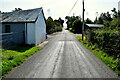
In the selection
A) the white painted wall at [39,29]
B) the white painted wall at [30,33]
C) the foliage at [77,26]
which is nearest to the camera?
the white painted wall at [30,33]

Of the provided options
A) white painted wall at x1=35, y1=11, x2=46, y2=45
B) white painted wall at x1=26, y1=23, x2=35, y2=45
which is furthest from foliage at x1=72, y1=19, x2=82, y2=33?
white painted wall at x1=26, y1=23, x2=35, y2=45

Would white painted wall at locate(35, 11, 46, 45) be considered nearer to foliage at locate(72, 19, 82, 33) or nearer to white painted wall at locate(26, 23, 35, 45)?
white painted wall at locate(26, 23, 35, 45)

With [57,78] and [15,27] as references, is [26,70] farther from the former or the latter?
[15,27]

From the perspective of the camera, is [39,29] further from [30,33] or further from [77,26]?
[77,26]

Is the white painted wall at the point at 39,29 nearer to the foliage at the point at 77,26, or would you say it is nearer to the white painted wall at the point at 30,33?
the white painted wall at the point at 30,33

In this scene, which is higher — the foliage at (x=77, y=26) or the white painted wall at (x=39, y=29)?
the foliage at (x=77, y=26)

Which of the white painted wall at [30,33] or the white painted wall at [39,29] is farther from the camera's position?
the white painted wall at [39,29]

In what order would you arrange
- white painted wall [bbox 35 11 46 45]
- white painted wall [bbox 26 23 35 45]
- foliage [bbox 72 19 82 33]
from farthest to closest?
foliage [bbox 72 19 82 33] < white painted wall [bbox 35 11 46 45] < white painted wall [bbox 26 23 35 45]

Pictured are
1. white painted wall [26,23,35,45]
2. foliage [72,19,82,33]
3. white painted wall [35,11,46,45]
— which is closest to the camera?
white painted wall [26,23,35,45]

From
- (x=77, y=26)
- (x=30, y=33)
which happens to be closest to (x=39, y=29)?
(x=30, y=33)

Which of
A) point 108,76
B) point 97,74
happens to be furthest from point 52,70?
point 108,76

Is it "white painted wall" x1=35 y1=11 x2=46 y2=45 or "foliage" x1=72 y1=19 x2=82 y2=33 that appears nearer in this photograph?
"white painted wall" x1=35 y1=11 x2=46 y2=45

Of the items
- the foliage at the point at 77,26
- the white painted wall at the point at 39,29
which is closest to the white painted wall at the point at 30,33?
the white painted wall at the point at 39,29

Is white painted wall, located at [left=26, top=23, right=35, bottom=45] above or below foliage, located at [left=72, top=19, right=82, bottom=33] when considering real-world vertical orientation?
below
